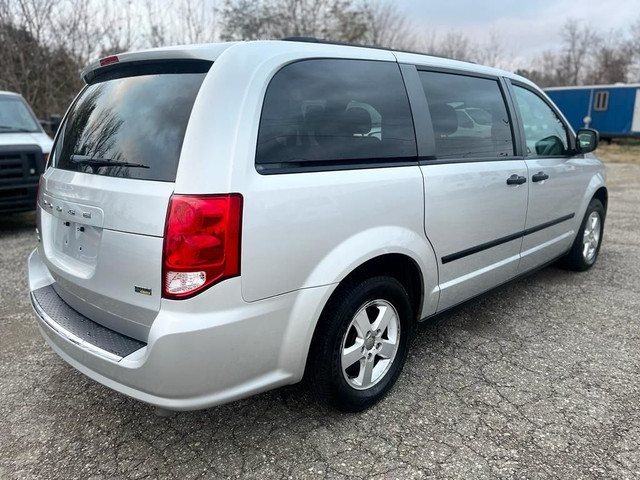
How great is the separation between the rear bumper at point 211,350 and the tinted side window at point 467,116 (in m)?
1.29

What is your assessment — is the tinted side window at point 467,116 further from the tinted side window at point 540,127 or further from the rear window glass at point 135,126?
the rear window glass at point 135,126

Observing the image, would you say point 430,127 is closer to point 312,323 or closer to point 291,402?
point 312,323

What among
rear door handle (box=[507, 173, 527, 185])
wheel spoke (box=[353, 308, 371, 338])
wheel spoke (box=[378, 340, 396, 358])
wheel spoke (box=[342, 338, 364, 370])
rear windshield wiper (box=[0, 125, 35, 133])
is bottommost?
wheel spoke (box=[378, 340, 396, 358])

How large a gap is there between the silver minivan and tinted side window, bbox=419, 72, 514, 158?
19 millimetres

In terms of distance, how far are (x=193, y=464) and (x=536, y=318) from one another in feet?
8.92

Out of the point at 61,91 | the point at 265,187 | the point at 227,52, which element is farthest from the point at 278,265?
the point at 61,91

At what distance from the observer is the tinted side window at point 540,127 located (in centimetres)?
359

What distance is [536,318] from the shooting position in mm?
3672

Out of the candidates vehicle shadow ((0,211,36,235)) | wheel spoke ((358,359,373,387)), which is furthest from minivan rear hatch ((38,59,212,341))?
vehicle shadow ((0,211,36,235))

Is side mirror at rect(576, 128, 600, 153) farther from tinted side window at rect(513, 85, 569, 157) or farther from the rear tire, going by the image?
the rear tire

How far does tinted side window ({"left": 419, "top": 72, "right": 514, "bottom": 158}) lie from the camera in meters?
2.78

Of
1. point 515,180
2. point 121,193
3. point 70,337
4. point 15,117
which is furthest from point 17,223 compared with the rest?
point 515,180

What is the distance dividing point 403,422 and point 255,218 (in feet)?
4.36

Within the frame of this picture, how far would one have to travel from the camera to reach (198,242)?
1799 millimetres
